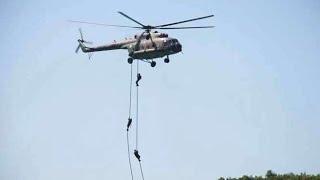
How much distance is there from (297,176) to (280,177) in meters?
3.88

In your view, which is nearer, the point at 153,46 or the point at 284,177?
the point at 153,46

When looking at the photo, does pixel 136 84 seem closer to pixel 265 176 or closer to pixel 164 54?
pixel 164 54

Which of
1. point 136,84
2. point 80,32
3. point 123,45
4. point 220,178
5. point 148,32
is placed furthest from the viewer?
point 220,178

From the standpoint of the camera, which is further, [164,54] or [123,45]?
[123,45]

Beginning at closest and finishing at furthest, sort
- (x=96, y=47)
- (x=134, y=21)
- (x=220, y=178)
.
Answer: (x=134, y=21) < (x=96, y=47) < (x=220, y=178)

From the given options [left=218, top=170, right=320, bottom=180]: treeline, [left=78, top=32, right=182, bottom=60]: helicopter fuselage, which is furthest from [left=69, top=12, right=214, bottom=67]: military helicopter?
[left=218, top=170, right=320, bottom=180]: treeline

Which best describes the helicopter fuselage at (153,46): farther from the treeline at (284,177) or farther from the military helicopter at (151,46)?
the treeline at (284,177)

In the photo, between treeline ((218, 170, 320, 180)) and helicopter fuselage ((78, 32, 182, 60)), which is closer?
helicopter fuselage ((78, 32, 182, 60))

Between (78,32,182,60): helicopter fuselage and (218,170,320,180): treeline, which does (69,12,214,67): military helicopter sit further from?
(218,170,320,180): treeline

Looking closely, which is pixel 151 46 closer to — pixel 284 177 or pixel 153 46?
pixel 153 46

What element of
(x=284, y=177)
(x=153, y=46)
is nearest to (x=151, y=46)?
(x=153, y=46)

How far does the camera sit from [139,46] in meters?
63.8

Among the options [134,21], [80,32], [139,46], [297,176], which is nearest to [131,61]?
[139,46]

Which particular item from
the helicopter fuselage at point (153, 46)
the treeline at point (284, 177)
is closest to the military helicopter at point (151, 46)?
the helicopter fuselage at point (153, 46)
